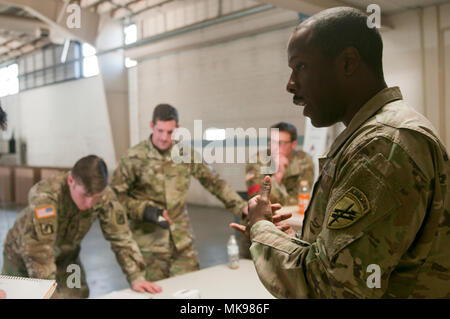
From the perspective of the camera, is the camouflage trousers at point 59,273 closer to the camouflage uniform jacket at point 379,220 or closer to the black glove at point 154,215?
the black glove at point 154,215

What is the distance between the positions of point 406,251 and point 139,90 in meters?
7.25

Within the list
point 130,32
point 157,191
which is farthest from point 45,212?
point 130,32

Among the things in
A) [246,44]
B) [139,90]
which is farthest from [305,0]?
[139,90]

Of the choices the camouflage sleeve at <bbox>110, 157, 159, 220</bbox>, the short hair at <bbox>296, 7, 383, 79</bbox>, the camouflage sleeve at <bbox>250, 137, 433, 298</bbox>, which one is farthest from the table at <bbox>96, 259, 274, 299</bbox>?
the short hair at <bbox>296, 7, 383, 79</bbox>

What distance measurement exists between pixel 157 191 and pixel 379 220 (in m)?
2.15

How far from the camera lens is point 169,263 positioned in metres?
2.64

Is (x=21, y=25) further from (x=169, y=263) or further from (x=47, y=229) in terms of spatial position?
(x=169, y=263)

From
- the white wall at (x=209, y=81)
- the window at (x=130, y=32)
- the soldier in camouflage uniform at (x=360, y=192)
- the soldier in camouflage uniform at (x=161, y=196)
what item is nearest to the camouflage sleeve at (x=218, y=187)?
the soldier in camouflage uniform at (x=161, y=196)

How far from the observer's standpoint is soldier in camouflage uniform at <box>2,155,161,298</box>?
1.80 m

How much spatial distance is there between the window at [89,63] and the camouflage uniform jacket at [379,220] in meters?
8.27

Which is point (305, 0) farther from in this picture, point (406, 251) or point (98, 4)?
point (98, 4)

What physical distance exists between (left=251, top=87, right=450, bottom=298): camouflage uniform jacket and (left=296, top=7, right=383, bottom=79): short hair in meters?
0.09

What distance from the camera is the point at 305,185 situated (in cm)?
214

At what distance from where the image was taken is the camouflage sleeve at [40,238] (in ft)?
5.65
